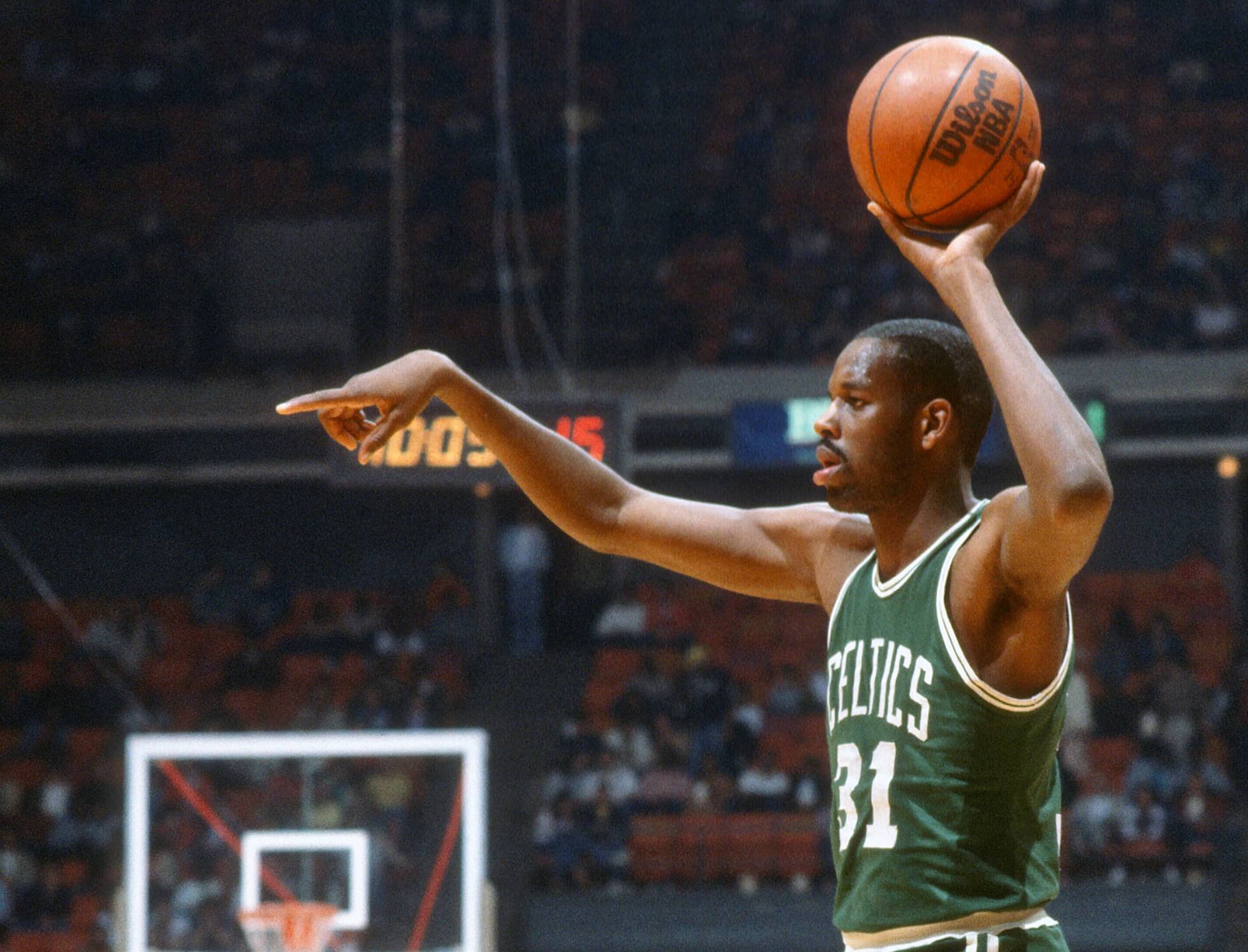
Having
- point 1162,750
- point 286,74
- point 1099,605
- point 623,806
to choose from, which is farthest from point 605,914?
point 286,74

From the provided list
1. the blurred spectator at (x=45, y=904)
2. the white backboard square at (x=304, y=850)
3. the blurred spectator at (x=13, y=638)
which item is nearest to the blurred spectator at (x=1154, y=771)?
the white backboard square at (x=304, y=850)

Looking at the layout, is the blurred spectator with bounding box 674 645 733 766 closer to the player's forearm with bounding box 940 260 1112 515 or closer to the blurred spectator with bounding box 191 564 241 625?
the blurred spectator with bounding box 191 564 241 625

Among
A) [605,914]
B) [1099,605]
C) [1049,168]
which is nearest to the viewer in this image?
[605,914]

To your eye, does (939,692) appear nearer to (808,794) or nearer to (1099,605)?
(808,794)

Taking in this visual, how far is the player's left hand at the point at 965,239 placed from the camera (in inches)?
84.6

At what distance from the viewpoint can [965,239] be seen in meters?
2.18

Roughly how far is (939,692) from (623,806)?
29.1 ft

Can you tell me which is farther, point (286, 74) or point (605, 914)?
point (286, 74)

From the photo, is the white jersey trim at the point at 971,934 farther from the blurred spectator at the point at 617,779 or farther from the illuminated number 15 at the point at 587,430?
the blurred spectator at the point at 617,779

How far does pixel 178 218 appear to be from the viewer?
46.2ft

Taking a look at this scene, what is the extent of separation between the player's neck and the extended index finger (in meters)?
0.75

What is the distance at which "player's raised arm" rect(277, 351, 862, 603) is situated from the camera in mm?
2586

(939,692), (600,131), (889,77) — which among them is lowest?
(939,692)

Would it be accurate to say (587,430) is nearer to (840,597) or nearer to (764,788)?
(764,788)
